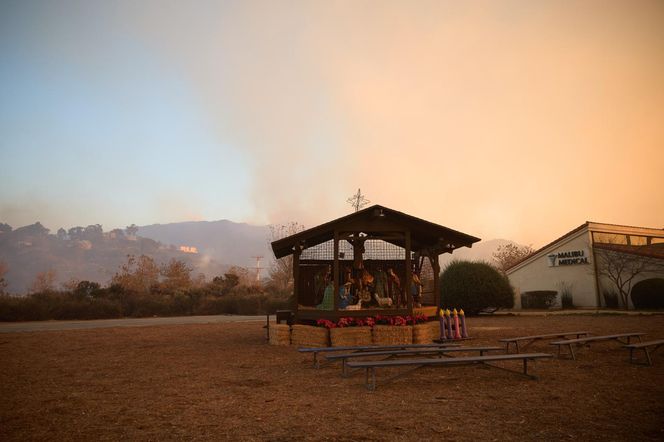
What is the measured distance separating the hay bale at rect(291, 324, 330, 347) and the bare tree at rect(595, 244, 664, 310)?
24.8 metres

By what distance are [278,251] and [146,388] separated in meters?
8.12

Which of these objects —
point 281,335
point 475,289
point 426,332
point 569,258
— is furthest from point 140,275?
point 426,332

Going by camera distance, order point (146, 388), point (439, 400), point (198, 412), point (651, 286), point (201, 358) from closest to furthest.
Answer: point (198, 412) < point (439, 400) < point (146, 388) < point (201, 358) < point (651, 286)

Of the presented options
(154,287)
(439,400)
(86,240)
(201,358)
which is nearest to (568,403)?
(439,400)

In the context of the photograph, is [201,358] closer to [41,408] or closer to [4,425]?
[41,408]

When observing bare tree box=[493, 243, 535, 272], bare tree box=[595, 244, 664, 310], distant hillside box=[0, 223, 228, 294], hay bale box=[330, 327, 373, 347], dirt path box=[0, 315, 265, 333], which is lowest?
dirt path box=[0, 315, 265, 333]

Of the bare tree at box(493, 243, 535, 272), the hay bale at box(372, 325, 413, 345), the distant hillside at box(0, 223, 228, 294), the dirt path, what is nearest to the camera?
the hay bale at box(372, 325, 413, 345)

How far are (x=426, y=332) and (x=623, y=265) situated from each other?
2260cm

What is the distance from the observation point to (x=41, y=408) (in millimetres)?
6098

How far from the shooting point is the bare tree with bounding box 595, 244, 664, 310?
27.8 m

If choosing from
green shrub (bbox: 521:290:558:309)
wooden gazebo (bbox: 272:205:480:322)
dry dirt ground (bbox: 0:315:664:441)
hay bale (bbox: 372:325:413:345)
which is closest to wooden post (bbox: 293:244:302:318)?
wooden gazebo (bbox: 272:205:480:322)

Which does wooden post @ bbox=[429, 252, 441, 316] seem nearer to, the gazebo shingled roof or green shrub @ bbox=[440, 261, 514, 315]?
the gazebo shingled roof

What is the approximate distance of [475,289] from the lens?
82.5 ft

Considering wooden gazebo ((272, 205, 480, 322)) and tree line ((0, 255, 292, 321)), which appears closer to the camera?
wooden gazebo ((272, 205, 480, 322))
